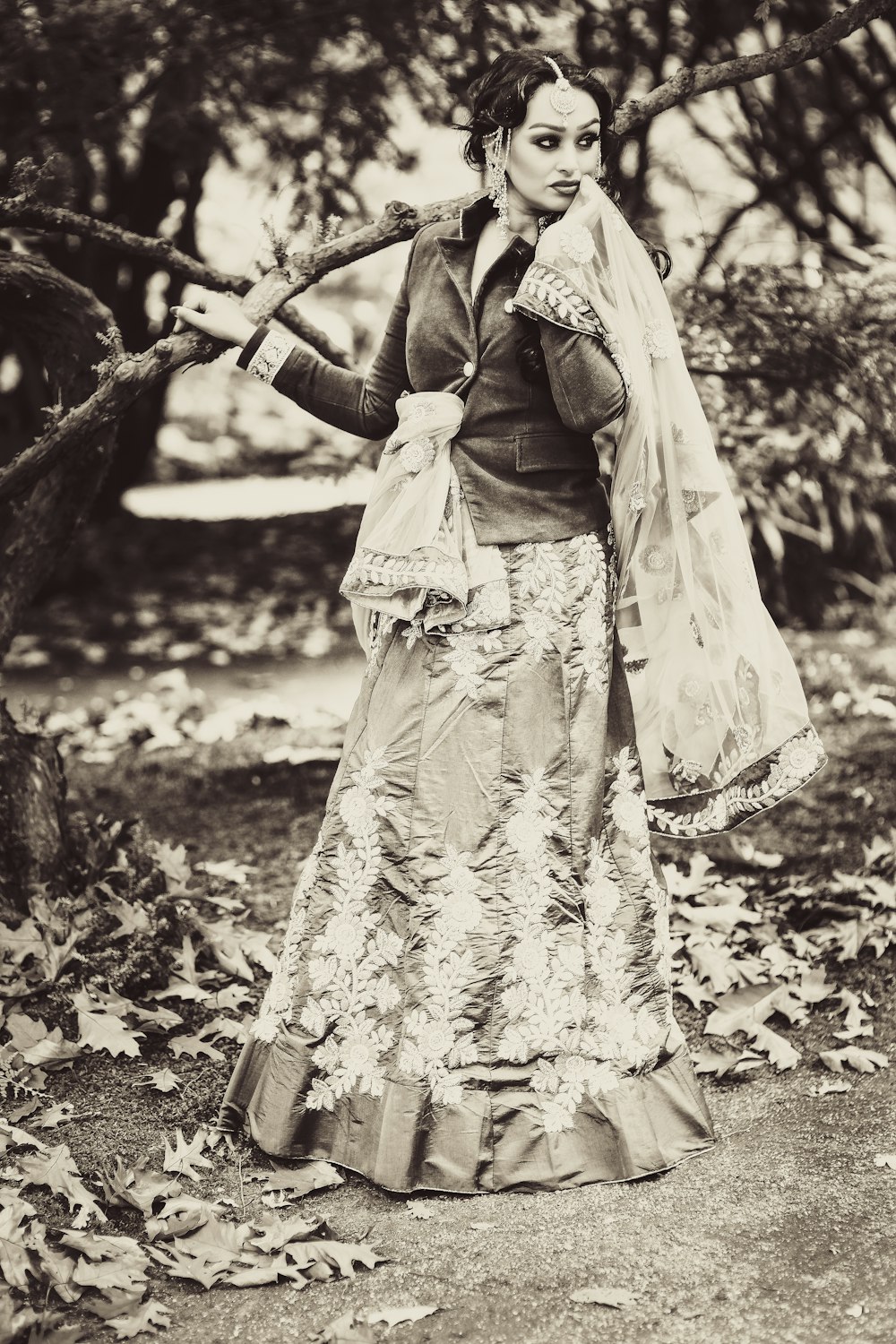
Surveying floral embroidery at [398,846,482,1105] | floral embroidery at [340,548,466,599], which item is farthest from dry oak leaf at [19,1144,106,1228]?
floral embroidery at [340,548,466,599]

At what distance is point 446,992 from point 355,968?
0.20 metres

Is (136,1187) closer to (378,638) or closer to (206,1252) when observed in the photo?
(206,1252)

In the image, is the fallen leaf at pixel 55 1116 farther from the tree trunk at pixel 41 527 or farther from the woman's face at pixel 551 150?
the woman's face at pixel 551 150

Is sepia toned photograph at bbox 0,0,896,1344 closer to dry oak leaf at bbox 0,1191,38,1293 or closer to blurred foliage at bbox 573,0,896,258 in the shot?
dry oak leaf at bbox 0,1191,38,1293

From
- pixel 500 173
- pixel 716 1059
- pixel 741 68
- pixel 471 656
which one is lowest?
pixel 716 1059

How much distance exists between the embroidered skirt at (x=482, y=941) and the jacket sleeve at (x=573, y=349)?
0.97ft

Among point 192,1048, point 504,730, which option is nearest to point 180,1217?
point 192,1048

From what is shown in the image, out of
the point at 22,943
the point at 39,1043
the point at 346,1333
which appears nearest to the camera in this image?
the point at 346,1333

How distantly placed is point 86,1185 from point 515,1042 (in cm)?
94

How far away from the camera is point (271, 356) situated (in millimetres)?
2801

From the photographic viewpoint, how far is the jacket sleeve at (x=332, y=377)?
280 cm

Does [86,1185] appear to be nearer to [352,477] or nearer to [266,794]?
[266,794]

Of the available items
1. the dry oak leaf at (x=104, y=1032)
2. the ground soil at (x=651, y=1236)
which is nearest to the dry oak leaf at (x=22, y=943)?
the dry oak leaf at (x=104, y=1032)

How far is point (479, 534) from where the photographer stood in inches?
105
